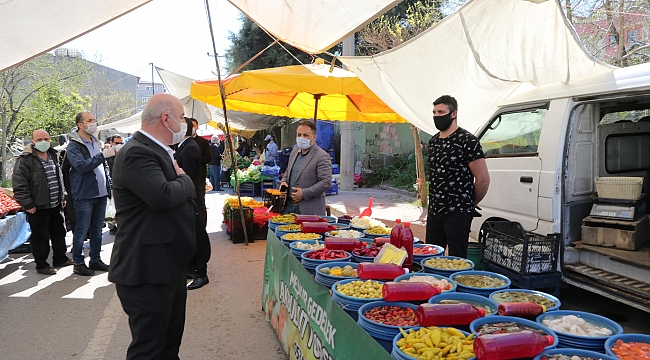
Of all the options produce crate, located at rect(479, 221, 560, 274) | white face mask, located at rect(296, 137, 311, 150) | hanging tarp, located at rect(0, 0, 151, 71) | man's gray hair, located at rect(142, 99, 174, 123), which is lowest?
produce crate, located at rect(479, 221, 560, 274)

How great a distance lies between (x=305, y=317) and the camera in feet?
9.96

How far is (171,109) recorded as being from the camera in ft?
8.75

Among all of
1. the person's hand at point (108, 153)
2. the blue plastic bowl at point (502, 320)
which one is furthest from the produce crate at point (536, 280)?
the person's hand at point (108, 153)

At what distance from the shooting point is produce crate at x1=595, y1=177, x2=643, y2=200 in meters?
4.57

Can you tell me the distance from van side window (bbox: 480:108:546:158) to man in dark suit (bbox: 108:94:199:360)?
3996 millimetres

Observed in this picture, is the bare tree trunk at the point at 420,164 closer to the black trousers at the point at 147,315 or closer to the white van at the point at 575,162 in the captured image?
the white van at the point at 575,162

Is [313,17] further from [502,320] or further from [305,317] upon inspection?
[502,320]

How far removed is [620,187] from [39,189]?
23.8ft

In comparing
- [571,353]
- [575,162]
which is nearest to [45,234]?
[571,353]

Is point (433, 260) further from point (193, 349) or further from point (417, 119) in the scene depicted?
point (417, 119)

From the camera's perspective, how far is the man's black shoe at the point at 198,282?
5652mm

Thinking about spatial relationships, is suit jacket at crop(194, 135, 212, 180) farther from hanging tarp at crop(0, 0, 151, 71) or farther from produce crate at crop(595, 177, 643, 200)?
produce crate at crop(595, 177, 643, 200)

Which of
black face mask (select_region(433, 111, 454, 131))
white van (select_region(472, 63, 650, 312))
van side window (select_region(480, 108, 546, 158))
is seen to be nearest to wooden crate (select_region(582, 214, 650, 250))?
white van (select_region(472, 63, 650, 312))

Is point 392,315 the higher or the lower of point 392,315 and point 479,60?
the lower
